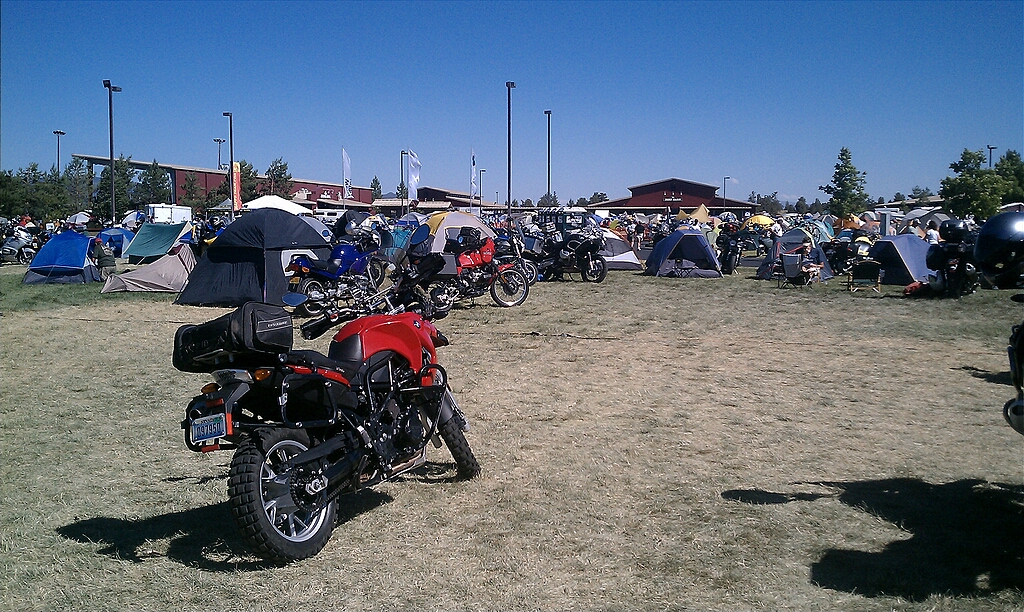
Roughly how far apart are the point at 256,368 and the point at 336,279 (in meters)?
10.8

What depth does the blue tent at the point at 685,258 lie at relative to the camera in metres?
20.2

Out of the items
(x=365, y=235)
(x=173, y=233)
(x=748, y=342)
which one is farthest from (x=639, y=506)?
(x=173, y=233)

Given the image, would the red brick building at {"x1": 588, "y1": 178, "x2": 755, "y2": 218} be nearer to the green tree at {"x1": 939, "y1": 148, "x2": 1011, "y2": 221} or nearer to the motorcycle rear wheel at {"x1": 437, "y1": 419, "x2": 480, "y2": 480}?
the green tree at {"x1": 939, "y1": 148, "x2": 1011, "y2": 221}

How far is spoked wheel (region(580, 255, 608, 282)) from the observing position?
730 inches

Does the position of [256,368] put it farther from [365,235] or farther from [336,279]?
[365,235]

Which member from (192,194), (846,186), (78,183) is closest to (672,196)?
(846,186)

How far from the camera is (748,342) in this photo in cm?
993

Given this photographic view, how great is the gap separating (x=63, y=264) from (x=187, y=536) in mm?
16112

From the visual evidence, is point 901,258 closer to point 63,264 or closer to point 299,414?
point 299,414

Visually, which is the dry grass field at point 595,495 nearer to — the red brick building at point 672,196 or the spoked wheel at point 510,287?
the spoked wheel at point 510,287

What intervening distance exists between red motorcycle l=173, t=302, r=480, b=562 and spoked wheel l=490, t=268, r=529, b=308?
30.6 ft

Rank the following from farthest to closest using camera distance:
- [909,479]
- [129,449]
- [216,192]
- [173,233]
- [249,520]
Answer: [216,192]
[173,233]
[129,449]
[909,479]
[249,520]

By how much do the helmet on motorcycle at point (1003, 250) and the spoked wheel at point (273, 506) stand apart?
3.48 metres

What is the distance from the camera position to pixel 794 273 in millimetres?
17734
